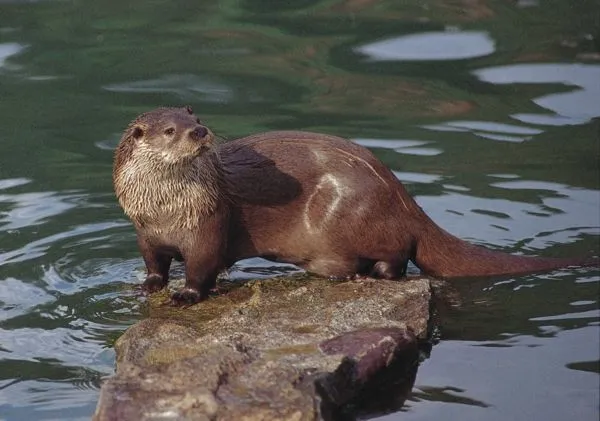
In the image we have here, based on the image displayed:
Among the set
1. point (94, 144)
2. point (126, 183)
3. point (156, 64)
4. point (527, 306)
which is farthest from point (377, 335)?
point (156, 64)

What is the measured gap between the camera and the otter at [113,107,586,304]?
5.50 metres

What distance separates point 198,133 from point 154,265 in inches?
24.8

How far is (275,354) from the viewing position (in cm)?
462

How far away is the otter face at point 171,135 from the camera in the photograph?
5.33m

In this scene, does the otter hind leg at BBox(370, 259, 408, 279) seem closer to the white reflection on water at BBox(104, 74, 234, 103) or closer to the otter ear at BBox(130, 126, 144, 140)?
the otter ear at BBox(130, 126, 144, 140)

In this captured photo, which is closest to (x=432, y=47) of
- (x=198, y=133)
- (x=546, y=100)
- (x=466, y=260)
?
(x=546, y=100)

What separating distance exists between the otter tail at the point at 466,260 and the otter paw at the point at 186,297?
0.94 metres

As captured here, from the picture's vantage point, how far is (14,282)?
589cm

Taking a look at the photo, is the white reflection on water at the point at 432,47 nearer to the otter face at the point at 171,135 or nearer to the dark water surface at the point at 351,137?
the dark water surface at the point at 351,137

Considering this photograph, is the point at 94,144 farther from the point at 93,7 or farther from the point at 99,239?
the point at 93,7

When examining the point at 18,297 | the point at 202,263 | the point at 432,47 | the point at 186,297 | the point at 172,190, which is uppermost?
the point at 172,190

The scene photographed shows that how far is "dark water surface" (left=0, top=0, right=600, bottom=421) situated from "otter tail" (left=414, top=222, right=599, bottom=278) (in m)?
0.07

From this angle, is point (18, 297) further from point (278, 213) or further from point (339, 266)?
point (339, 266)

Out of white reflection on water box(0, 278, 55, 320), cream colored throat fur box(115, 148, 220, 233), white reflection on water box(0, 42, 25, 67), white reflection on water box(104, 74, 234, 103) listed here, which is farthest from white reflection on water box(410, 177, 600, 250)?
white reflection on water box(0, 42, 25, 67)
